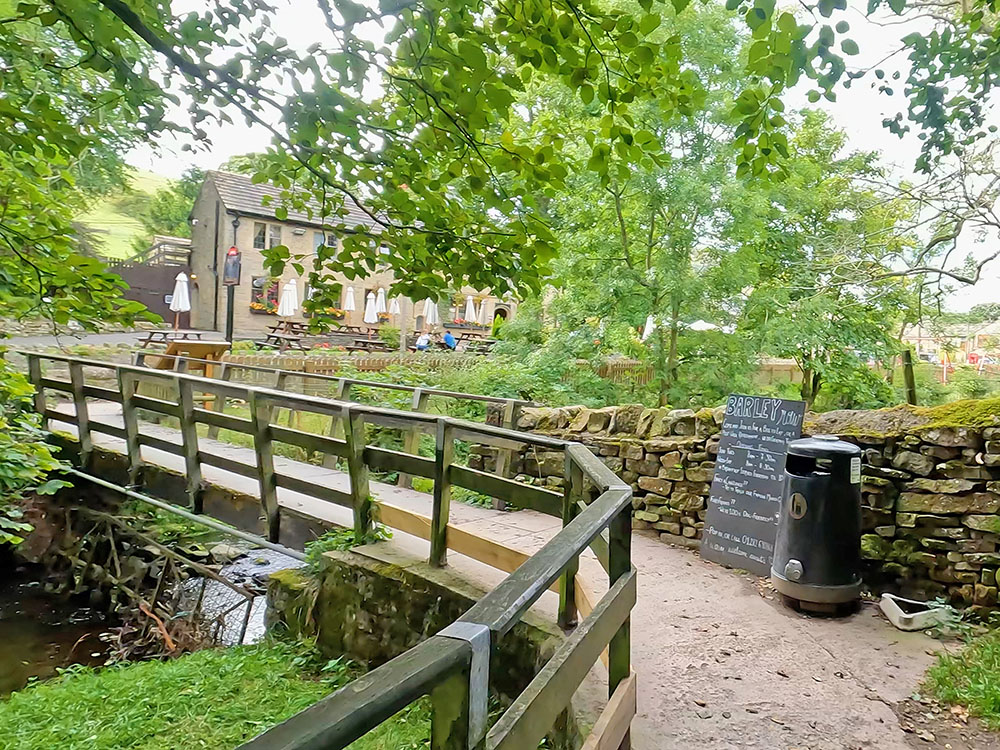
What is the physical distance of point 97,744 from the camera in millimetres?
3584

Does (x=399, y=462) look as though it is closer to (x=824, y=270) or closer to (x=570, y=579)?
(x=570, y=579)

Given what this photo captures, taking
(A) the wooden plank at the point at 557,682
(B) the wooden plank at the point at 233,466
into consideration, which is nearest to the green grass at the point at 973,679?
(A) the wooden plank at the point at 557,682

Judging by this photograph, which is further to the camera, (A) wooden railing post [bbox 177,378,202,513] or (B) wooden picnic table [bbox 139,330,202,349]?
(B) wooden picnic table [bbox 139,330,202,349]

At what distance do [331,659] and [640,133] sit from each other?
366 cm

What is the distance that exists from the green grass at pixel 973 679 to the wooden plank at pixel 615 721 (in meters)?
1.75

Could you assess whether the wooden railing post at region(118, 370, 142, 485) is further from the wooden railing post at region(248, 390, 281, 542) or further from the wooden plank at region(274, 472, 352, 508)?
the wooden plank at region(274, 472, 352, 508)

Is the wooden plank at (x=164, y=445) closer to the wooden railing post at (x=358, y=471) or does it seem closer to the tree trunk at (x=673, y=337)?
the wooden railing post at (x=358, y=471)

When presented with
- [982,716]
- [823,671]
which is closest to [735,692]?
[823,671]

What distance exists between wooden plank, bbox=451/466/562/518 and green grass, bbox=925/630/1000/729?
1.98m

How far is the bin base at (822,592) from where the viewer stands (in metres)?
4.02

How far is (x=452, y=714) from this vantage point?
3.62 ft

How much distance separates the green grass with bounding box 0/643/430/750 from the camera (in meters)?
3.50

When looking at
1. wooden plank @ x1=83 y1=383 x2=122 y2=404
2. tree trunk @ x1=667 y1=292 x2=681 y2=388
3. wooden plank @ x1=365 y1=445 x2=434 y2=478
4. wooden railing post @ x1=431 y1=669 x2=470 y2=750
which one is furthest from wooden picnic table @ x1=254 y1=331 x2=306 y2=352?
wooden railing post @ x1=431 y1=669 x2=470 y2=750

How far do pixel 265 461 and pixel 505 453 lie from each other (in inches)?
88.6
